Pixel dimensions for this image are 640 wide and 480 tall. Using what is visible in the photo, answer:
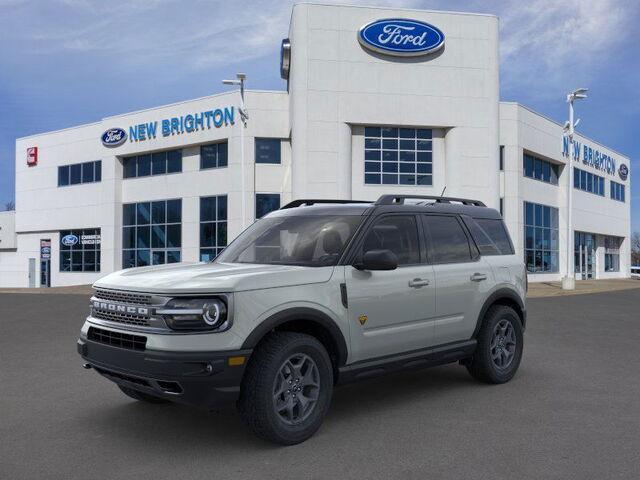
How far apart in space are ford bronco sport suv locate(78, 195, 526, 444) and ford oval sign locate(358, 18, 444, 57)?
878 inches

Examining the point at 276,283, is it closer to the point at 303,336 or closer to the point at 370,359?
the point at 303,336

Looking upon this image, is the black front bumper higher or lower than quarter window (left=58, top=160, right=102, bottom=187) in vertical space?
lower

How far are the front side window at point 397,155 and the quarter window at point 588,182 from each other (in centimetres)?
1540

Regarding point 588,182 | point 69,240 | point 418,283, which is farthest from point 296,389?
point 588,182

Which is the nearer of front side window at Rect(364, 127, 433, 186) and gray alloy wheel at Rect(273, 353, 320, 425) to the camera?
gray alloy wheel at Rect(273, 353, 320, 425)

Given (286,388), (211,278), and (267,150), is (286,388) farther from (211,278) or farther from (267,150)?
(267,150)

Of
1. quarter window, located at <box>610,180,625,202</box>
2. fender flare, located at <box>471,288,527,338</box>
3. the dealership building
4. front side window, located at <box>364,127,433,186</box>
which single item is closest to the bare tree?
quarter window, located at <box>610,180,625,202</box>

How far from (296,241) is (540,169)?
108ft

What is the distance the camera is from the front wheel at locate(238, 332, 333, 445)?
165 inches

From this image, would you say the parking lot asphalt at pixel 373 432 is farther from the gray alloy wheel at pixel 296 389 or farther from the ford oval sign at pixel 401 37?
the ford oval sign at pixel 401 37

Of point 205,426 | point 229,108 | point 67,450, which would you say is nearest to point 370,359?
point 205,426

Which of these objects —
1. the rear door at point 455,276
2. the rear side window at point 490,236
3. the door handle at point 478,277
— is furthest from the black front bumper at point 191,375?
the rear side window at point 490,236

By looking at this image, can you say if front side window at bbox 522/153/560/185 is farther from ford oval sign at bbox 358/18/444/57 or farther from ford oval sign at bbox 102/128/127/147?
ford oval sign at bbox 102/128/127/147

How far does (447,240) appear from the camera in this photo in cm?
600
